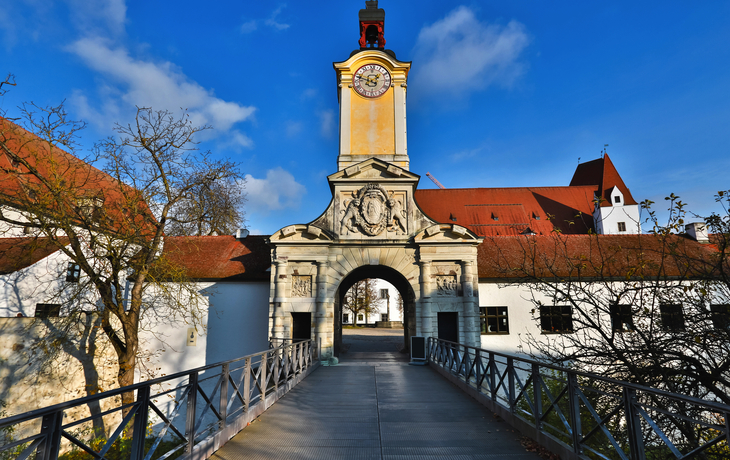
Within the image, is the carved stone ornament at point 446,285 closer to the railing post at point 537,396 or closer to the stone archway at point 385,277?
the stone archway at point 385,277

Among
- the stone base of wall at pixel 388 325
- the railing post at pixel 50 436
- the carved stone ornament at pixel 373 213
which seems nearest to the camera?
the railing post at pixel 50 436

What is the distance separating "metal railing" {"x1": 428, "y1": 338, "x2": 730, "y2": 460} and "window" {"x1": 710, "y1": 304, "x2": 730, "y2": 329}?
1090 millimetres

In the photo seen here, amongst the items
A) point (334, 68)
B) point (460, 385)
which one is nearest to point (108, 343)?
point (460, 385)

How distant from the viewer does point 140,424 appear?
14.1ft

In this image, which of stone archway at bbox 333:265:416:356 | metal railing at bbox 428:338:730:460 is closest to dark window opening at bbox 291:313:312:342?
stone archway at bbox 333:265:416:356

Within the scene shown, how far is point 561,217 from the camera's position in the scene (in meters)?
31.5

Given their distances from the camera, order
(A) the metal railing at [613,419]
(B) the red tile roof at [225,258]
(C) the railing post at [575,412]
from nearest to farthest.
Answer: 1. (A) the metal railing at [613,419]
2. (C) the railing post at [575,412]
3. (B) the red tile roof at [225,258]

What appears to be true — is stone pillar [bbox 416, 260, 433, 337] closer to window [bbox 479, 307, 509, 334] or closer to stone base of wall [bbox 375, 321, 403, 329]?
window [bbox 479, 307, 509, 334]

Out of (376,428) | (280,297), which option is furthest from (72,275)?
(376,428)

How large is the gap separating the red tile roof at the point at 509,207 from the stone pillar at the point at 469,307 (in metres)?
13.7

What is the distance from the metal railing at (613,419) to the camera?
3717 mm

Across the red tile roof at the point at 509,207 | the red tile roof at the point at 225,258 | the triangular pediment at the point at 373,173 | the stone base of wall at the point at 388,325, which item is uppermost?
the red tile roof at the point at 509,207

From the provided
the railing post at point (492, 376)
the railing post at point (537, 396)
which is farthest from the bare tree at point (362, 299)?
the railing post at point (537, 396)

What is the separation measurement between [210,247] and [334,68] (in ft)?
35.8
